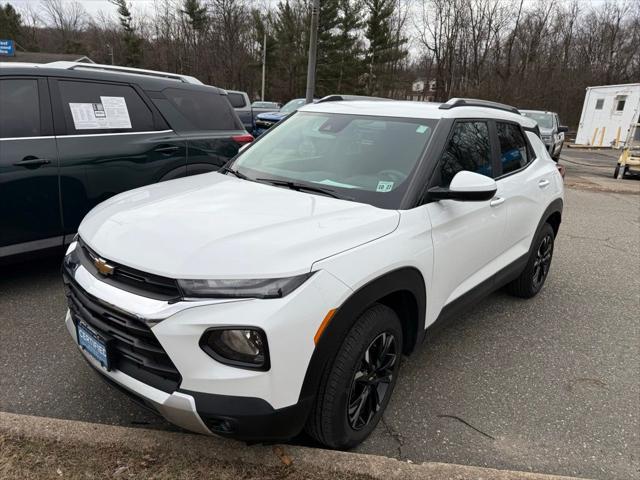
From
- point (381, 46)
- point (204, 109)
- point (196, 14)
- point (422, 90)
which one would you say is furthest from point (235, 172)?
point (196, 14)

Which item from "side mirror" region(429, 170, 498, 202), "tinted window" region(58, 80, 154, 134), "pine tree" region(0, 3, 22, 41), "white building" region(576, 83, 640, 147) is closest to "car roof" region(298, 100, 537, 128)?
"side mirror" region(429, 170, 498, 202)

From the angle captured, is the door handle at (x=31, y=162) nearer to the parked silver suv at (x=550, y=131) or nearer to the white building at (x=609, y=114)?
the parked silver suv at (x=550, y=131)

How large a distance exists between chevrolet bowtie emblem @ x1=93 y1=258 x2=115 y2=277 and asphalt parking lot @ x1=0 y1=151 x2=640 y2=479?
3.14 feet

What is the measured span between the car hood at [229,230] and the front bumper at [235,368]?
0.13 metres

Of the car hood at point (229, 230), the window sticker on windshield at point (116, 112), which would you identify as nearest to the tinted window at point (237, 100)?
the window sticker on windshield at point (116, 112)

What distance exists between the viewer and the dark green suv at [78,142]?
379cm

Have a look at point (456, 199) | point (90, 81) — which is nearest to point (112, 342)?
point (456, 199)

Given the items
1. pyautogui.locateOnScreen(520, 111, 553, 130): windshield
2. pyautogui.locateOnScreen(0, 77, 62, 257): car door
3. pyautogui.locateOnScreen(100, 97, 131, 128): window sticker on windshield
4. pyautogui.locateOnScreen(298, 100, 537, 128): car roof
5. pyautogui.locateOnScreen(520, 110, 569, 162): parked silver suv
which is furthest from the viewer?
pyautogui.locateOnScreen(520, 111, 553, 130): windshield

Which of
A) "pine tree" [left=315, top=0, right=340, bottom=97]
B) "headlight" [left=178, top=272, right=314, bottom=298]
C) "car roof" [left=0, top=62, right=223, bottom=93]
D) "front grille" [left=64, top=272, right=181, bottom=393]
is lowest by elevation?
"front grille" [left=64, top=272, right=181, bottom=393]

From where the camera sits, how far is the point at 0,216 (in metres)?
3.67

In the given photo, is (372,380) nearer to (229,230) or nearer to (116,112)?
(229,230)

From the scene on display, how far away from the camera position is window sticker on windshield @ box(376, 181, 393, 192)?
265cm

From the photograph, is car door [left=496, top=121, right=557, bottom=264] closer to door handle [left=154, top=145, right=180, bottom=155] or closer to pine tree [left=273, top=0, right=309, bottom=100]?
door handle [left=154, top=145, right=180, bottom=155]

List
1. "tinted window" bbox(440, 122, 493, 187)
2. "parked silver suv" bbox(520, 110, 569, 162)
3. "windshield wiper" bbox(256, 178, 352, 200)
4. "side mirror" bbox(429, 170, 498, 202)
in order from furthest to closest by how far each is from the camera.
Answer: "parked silver suv" bbox(520, 110, 569, 162) → "tinted window" bbox(440, 122, 493, 187) → "windshield wiper" bbox(256, 178, 352, 200) → "side mirror" bbox(429, 170, 498, 202)
